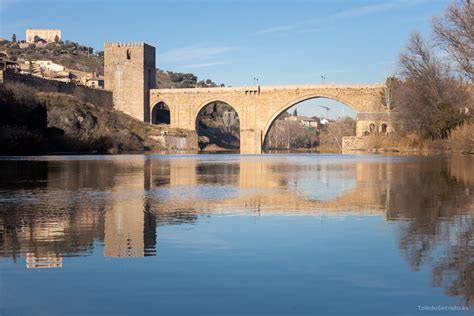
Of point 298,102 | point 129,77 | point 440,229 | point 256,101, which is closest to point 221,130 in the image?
point 129,77

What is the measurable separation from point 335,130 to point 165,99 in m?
24.0

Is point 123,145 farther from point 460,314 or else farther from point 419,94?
point 460,314

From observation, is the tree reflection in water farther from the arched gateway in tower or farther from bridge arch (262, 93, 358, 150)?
the arched gateway in tower

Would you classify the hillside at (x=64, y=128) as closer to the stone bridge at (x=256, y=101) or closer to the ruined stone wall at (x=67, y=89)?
the ruined stone wall at (x=67, y=89)

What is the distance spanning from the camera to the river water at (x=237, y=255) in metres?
3.43

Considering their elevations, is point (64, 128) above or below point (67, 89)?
below

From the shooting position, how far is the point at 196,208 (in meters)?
7.60

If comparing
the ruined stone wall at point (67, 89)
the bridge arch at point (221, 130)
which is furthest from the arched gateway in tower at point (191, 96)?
the bridge arch at point (221, 130)

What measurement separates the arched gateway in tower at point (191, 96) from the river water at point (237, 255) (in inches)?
1807

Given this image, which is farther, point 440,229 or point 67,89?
point 67,89

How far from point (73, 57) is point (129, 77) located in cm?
4030

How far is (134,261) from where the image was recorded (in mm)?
4461

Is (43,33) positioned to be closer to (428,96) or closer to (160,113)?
(160,113)

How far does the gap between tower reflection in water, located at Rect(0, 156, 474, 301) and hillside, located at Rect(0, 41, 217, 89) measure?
260 feet
